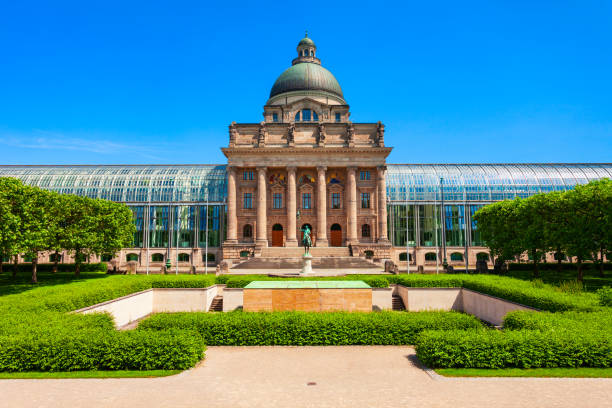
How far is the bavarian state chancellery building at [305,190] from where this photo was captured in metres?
66.8

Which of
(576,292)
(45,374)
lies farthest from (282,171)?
(45,374)

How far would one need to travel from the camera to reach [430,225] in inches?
2862

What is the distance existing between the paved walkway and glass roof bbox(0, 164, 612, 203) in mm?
60960

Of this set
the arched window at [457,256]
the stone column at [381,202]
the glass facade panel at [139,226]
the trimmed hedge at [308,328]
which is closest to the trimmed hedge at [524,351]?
the trimmed hedge at [308,328]

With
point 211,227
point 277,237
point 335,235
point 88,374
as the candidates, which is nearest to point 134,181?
point 211,227

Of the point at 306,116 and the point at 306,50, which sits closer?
the point at 306,116

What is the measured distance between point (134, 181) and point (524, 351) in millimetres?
75903

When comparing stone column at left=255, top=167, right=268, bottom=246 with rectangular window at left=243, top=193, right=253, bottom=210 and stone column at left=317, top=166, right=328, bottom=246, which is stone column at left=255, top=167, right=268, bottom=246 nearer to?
rectangular window at left=243, top=193, right=253, bottom=210

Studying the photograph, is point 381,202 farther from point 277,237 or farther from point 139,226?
point 139,226

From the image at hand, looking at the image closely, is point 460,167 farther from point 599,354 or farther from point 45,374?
point 45,374

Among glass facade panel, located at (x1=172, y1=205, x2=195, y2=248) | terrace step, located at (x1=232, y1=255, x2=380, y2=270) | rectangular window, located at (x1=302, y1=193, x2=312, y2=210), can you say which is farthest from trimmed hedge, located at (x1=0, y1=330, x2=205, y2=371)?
Answer: glass facade panel, located at (x1=172, y1=205, x2=195, y2=248)

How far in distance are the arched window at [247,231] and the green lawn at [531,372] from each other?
185 ft

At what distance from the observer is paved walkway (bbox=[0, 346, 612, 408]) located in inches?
460

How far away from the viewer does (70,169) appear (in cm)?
7906
